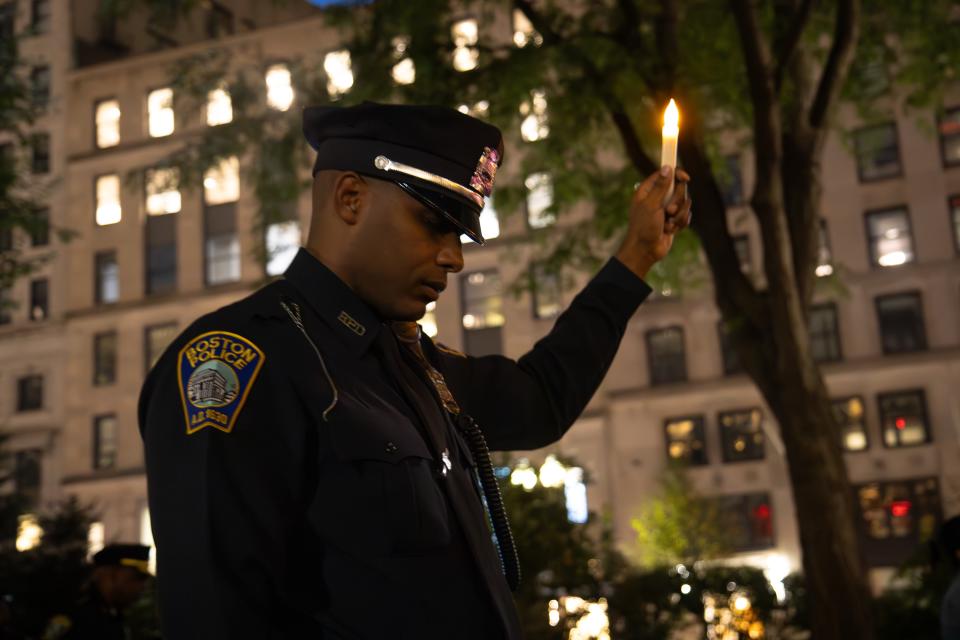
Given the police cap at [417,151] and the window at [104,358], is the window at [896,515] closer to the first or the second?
the window at [104,358]

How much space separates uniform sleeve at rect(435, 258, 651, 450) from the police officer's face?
549mm

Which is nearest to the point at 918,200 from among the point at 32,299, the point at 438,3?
the point at 438,3

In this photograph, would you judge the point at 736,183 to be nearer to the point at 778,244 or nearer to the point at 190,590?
the point at 778,244

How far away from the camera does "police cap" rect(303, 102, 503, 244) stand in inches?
103

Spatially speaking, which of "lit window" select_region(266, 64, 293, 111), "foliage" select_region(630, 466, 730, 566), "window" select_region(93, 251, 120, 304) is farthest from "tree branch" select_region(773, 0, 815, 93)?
"window" select_region(93, 251, 120, 304)

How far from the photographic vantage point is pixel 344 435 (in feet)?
7.59

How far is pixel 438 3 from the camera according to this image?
1492 centimetres

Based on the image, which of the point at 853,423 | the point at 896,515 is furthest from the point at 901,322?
the point at 896,515

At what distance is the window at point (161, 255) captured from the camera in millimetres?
55188

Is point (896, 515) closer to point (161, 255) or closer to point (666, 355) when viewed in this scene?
point (666, 355)

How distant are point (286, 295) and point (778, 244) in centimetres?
1151

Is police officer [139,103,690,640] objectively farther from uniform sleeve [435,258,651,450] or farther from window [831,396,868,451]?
window [831,396,868,451]

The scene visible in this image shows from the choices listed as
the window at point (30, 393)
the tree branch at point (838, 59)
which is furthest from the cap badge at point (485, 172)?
the window at point (30, 393)

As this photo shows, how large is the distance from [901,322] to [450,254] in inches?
1770
